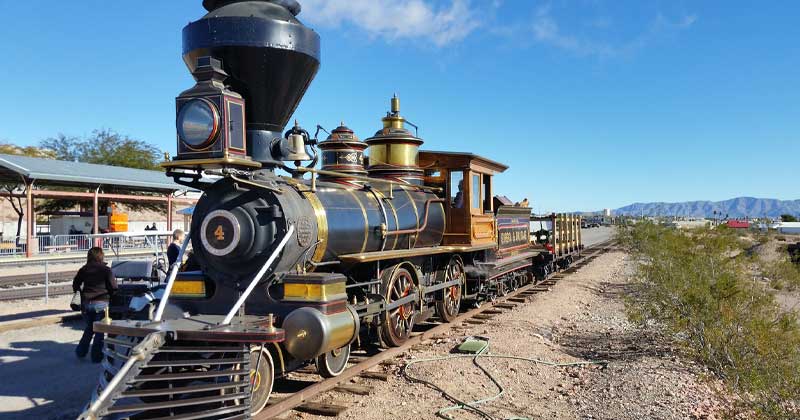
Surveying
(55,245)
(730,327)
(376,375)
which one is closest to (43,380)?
(376,375)

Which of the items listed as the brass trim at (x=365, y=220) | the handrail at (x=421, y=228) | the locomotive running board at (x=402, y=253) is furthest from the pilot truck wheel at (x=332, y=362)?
the handrail at (x=421, y=228)

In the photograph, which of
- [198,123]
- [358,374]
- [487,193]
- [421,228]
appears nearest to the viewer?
[198,123]

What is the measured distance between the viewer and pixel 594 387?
650cm

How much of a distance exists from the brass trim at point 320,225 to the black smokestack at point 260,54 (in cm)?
62

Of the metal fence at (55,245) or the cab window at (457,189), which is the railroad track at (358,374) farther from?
the metal fence at (55,245)

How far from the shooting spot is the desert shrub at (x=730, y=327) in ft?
20.7

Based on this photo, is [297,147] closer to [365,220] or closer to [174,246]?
[365,220]

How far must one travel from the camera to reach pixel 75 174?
24.0 metres

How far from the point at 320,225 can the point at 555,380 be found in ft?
10.7

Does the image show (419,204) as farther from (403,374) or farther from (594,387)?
(594,387)

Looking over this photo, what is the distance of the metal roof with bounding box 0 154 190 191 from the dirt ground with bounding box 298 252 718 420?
19.1m

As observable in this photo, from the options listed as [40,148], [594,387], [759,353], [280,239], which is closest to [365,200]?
[280,239]

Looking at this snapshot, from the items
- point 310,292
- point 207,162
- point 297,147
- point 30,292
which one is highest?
point 297,147

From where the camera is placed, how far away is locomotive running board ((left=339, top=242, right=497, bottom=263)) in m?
6.99
